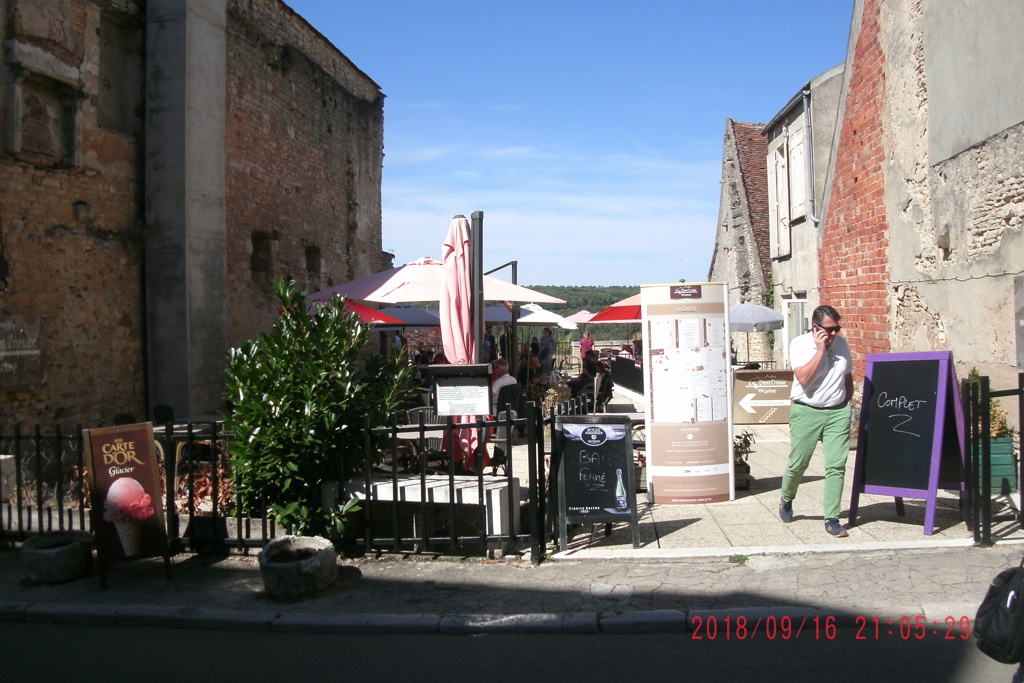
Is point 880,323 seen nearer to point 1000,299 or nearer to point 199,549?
point 1000,299

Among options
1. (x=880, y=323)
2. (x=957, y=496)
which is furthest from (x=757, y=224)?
(x=957, y=496)

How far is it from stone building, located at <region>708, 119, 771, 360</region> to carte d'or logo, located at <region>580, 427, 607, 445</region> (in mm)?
14685

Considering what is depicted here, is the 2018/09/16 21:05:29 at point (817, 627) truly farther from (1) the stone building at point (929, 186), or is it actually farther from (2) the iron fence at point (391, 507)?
(1) the stone building at point (929, 186)

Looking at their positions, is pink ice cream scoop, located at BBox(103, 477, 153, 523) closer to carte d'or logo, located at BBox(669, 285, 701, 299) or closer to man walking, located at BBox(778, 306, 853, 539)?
carte d'or logo, located at BBox(669, 285, 701, 299)

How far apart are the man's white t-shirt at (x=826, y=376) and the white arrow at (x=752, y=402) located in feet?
21.3

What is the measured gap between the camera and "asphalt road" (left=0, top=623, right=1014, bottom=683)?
4.07m

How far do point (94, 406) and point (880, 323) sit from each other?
11054mm

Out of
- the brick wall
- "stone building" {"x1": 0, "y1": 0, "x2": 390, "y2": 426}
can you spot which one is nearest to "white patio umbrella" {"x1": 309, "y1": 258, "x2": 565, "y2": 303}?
"stone building" {"x1": 0, "y1": 0, "x2": 390, "y2": 426}

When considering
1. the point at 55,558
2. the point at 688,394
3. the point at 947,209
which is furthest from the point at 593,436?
the point at 947,209

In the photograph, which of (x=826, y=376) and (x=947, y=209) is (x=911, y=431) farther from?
(x=947, y=209)

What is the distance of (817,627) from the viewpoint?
4.63m

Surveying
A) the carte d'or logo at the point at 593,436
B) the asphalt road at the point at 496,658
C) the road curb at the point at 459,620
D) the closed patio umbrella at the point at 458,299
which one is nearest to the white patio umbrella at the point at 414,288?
the closed patio umbrella at the point at 458,299

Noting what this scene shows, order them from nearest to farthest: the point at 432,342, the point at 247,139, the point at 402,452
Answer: the point at 402,452
the point at 247,139
the point at 432,342

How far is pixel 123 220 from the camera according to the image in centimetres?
1202
